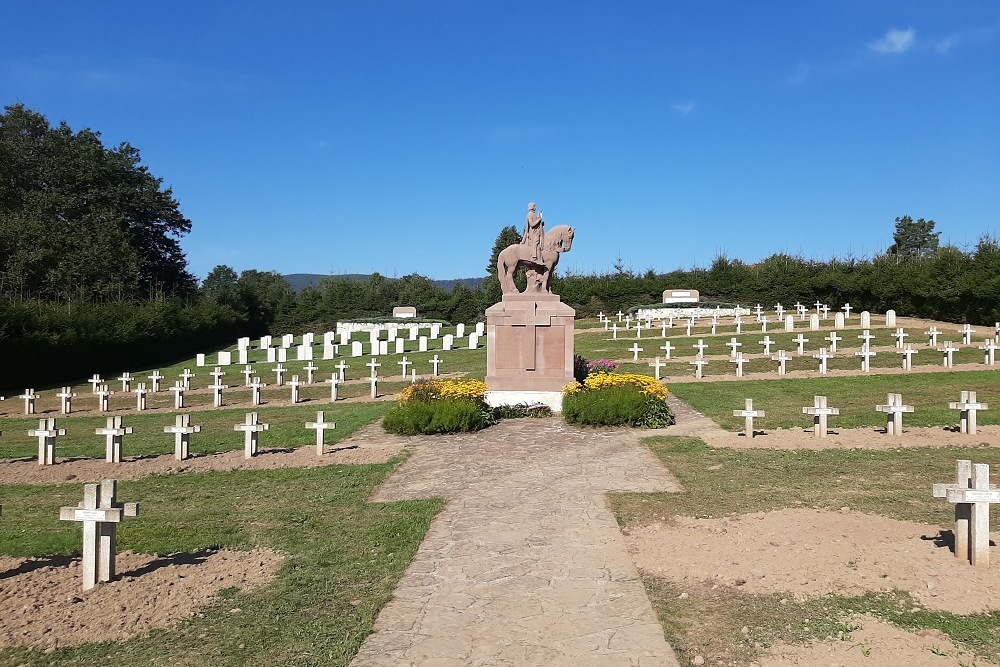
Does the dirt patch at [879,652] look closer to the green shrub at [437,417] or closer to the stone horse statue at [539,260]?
the green shrub at [437,417]

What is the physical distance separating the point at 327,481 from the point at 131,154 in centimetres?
6096

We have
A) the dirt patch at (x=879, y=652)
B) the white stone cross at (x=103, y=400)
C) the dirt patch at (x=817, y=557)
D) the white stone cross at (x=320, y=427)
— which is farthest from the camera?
the white stone cross at (x=103, y=400)

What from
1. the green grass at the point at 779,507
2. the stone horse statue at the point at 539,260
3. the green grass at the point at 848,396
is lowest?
the green grass at the point at 779,507

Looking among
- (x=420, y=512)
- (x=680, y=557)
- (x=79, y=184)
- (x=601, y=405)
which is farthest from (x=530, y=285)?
(x=79, y=184)

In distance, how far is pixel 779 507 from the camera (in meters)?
7.50

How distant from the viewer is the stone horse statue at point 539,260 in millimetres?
16312

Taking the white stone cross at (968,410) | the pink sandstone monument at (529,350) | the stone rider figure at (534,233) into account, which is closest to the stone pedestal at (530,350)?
the pink sandstone monument at (529,350)

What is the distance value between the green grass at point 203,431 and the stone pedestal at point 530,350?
3482 mm

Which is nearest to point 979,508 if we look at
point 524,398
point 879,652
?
point 879,652

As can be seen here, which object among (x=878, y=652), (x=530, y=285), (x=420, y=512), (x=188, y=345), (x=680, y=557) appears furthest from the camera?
(x=188, y=345)

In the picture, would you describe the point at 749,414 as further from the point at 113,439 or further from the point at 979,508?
the point at 113,439

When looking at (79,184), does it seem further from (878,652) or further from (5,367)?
(878,652)

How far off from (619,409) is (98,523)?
A: 9834 millimetres

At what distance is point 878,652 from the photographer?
4.23 m
